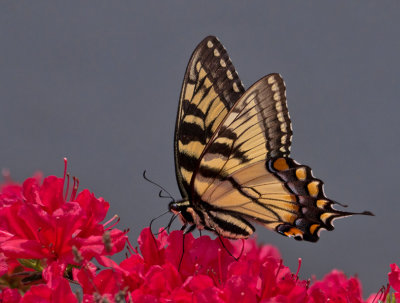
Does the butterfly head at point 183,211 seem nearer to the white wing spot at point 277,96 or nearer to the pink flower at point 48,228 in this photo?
the pink flower at point 48,228

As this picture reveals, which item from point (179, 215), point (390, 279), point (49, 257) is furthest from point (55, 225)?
point (390, 279)

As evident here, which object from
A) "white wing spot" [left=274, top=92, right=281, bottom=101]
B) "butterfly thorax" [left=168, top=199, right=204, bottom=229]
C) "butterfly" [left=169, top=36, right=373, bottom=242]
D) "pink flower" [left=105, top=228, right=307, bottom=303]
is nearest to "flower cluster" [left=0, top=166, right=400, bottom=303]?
"pink flower" [left=105, top=228, right=307, bottom=303]

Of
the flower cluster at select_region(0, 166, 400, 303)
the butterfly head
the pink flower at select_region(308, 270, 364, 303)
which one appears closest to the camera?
the flower cluster at select_region(0, 166, 400, 303)

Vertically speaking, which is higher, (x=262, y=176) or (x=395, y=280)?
(x=262, y=176)

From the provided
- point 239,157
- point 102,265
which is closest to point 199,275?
point 102,265

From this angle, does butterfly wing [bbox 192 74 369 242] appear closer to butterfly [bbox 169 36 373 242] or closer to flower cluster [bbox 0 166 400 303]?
butterfly [bbox 169 36 373 242]

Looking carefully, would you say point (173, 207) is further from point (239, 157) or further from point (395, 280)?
point (395, 280)
